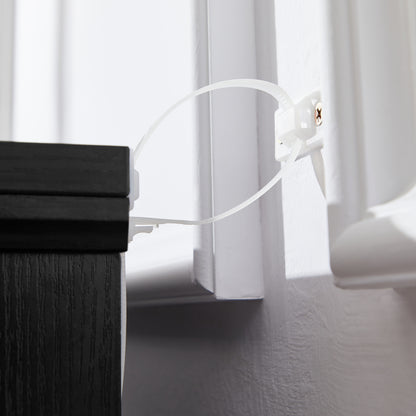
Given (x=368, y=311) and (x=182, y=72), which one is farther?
(x=182, y=72)

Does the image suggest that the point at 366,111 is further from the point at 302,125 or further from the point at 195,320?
the point at 195,320

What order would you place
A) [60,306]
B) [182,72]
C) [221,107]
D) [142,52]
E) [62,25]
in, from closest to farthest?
[60,306] < [221,107] < [182,72] < [142,52] < [62,25]

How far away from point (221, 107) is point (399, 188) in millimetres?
341

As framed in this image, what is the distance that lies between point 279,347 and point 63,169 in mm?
373

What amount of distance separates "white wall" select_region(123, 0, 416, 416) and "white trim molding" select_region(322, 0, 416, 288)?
7 cm

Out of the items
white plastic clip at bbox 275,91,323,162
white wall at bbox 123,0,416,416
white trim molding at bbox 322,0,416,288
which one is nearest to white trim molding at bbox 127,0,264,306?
white wall at bbox 123,0,416,416

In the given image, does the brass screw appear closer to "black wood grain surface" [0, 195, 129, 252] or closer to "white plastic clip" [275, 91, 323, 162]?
"white plastic clip" [275, 91, 323, 162]

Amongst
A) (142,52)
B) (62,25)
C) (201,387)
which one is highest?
(62,25)

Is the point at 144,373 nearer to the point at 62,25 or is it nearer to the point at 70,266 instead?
the point at 70,266

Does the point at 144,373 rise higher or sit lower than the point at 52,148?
lower

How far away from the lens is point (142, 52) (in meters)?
1.01

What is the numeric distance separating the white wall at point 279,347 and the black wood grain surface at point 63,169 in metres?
0.22

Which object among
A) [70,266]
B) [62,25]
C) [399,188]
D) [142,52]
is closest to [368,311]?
[399,188]

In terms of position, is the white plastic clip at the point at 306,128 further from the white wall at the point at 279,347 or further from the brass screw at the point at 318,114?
the white wall at the point at 279,347
